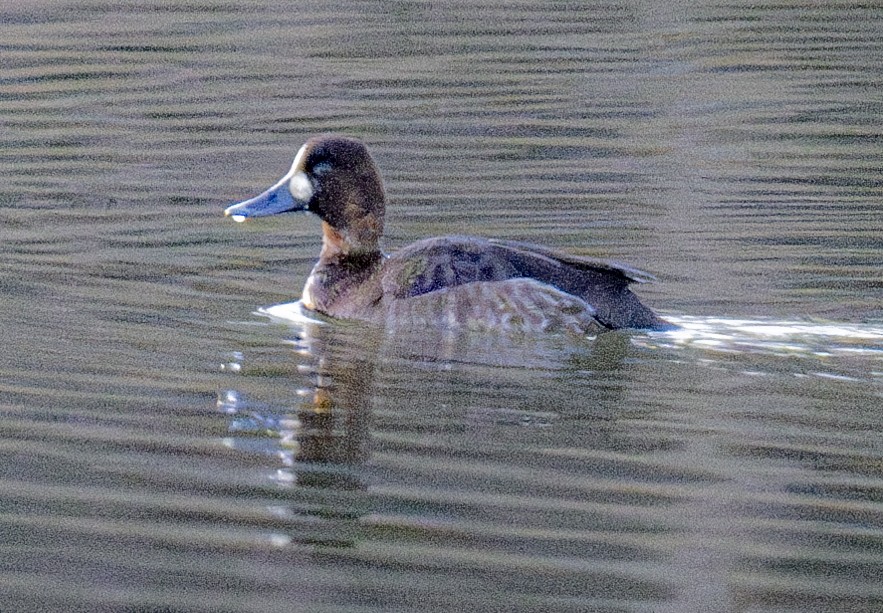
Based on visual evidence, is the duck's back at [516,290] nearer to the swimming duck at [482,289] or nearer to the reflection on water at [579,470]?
the swimming duck at [482,289]

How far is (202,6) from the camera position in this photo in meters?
16.8

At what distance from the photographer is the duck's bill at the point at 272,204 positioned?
8.41 metres

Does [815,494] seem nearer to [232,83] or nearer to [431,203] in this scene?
[431,203]

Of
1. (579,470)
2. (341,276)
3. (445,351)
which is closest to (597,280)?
(445,351)

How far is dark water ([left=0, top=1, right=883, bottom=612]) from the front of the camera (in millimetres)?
4496

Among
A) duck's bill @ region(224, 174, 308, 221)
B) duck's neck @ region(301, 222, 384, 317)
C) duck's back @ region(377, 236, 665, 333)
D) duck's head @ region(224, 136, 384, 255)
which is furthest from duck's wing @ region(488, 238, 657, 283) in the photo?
duck's bill @ region(224, 174, 308, 221)

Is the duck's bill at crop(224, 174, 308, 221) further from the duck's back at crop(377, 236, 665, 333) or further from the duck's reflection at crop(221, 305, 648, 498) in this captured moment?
the duck's back at crop(377, 236, 665, 333)

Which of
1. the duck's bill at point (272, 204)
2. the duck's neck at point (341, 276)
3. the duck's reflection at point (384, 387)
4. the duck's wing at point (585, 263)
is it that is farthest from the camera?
the duck's bill at point (272, 204)

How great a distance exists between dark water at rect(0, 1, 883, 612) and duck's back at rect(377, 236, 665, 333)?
0.14 meters

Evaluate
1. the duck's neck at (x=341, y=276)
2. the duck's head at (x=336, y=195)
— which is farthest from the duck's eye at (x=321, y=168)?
the duck's neck at (x=341, y=276)

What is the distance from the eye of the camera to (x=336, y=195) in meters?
8.48

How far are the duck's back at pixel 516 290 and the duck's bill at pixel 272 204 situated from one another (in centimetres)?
99

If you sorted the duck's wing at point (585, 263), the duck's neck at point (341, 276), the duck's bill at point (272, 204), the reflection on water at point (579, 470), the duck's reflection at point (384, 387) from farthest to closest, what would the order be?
the duck's bill at point (272, 204) → the duck's neck at point (341, 276) → the duck's wing at point (585, 263) → the duck's reflection at point (384, 387) → the reflection on water at point (579, 470)

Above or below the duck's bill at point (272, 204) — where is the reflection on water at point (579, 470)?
below
